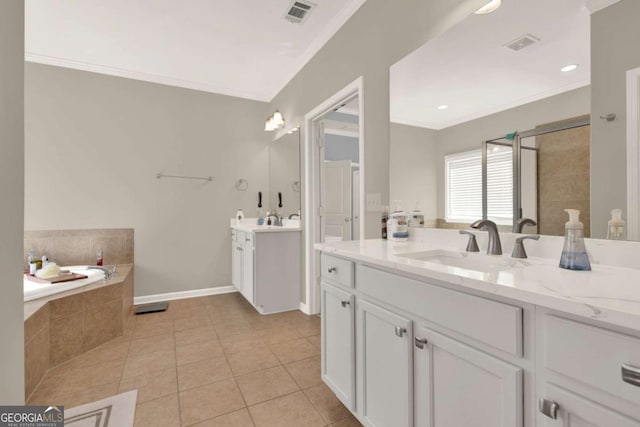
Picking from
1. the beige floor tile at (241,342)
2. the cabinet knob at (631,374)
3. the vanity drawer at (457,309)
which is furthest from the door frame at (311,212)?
the cabinet knob at (631,374)

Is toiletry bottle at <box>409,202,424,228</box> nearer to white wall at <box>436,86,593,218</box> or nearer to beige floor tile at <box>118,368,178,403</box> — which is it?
white wall at <box>436,86,593,218</box>

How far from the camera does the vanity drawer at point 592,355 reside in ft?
1.77

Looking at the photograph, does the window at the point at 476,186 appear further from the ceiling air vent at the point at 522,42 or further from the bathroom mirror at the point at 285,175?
the bathroom mirror at the point at 285,175

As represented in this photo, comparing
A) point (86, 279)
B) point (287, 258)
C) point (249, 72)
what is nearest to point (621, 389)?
point (287, 258)

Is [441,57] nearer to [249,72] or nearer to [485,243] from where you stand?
[485,243]

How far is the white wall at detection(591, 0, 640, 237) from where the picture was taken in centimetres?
94

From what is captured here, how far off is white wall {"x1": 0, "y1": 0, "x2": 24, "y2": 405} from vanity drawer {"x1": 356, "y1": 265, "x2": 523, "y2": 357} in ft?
3.82

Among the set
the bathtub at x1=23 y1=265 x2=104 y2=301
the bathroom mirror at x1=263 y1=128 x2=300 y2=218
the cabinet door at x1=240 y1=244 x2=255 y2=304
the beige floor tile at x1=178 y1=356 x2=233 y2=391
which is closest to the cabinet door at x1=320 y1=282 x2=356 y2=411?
the beige floor tile at x1=178 y1=356 x2=233 y2=391

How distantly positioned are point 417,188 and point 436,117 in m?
0.40

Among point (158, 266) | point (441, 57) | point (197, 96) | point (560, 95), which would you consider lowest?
point (158, 266)

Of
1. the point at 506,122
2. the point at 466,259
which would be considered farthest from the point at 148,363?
the point at 506,122

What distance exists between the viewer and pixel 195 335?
8.39ft

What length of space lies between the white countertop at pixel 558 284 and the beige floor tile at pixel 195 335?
1.97 metres

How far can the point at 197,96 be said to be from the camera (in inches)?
146
